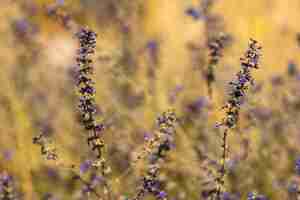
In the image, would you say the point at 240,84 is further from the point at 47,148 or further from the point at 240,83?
the point at 47,148

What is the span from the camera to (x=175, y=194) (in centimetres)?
367

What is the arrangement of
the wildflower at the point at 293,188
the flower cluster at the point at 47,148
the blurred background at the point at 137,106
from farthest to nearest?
the blurred background at the point at 137,106, the wildflower at the point at 293,188, the flower cluster at the point at 47,148

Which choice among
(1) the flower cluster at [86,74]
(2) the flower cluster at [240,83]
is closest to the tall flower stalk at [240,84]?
(2) the flower cluster at [240,83]

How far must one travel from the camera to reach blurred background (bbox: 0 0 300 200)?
124 inches

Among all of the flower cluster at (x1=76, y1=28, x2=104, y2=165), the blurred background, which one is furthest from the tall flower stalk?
the blurred background

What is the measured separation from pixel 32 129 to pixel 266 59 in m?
2.18

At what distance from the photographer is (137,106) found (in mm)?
4348

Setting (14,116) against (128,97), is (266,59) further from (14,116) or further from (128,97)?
(14,116)

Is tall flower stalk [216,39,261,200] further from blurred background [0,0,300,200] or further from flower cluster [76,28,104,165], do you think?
blurred background [0,0,300,200]

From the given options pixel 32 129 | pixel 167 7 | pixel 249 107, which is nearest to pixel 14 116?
pixel 32 129

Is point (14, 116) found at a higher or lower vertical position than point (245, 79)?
higher

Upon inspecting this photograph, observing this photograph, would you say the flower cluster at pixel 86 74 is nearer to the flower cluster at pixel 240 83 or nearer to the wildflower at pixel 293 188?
the flower cluster at pixel 240 83

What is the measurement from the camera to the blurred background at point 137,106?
3.16 meters

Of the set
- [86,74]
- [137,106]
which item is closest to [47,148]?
[86,74]
